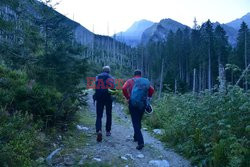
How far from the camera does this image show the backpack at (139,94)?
718cm

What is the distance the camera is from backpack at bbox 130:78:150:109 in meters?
7.18

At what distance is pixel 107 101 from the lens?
8195 mm

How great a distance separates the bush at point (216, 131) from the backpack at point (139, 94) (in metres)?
1.44

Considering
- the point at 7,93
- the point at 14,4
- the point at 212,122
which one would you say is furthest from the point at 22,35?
the point at 212,122

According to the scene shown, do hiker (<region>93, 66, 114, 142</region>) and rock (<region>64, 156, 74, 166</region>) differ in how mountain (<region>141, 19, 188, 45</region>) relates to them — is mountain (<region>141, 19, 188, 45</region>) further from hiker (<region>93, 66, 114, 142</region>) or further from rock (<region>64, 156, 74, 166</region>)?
rock (<region>64, 156, 74, 166</region>)

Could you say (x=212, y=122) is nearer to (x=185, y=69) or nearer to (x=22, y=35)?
(x=22, y=35)

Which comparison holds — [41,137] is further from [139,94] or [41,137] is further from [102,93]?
[139,94]

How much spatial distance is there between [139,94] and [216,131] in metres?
1.96

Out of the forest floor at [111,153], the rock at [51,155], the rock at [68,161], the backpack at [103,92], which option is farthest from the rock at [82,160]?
the backpack at [103,92]

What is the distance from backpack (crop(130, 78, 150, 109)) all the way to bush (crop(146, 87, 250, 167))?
1437mm

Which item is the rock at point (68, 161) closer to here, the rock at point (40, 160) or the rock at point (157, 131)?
the rock at point (40, 160)

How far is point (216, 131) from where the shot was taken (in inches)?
264

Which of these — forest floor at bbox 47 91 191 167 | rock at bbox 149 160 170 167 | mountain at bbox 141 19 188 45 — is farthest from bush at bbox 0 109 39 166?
mountain at bbox 141 19 188 45

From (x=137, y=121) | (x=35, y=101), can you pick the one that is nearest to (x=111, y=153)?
(x=137, y=121)
